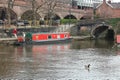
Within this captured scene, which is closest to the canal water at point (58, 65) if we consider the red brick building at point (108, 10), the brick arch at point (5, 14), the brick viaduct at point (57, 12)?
the brick arch at point (5, 14)

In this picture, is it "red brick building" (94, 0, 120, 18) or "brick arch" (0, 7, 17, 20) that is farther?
"red brick building" (94, 0, 120, 18)

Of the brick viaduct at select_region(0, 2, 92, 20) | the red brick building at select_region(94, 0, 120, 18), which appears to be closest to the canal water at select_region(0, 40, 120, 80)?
the brick viaduct at select_region(0, 2, 92, 20)

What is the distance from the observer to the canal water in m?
40.3

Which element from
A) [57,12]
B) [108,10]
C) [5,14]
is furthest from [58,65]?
[108,10]

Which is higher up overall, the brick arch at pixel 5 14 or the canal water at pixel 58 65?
the brick arch at pixel 5 14

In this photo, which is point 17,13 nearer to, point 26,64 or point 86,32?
point 86,32

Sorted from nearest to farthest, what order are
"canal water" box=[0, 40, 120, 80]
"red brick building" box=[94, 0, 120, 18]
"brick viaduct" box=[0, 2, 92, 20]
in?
"canal water" box=[0, 40, 120, 80], "brick viaduct" box=[0, 2, 92, 20], "red brick building" box=[94, 0, 120, 18]

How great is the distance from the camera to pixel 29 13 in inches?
3969

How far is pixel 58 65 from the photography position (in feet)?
154

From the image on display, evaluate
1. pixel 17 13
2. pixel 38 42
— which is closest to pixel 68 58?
pixel 38 42

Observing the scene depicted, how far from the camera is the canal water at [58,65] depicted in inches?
1587

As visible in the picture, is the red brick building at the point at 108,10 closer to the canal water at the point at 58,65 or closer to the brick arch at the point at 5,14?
the brick arch at the point at 5,14

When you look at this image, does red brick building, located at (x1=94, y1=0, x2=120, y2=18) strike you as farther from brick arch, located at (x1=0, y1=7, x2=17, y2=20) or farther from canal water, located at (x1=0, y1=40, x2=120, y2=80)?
canal water, located at (x1=0, y1=40, x2=120, y2=80)

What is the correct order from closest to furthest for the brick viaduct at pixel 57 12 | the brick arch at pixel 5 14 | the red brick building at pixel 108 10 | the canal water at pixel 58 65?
the canal water at pixel 58 65
the brick arch at pixel 5 14
the brick viaduct at pixel 57 12
the red brick building at pixel 108 10
